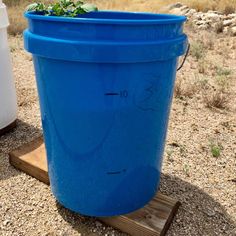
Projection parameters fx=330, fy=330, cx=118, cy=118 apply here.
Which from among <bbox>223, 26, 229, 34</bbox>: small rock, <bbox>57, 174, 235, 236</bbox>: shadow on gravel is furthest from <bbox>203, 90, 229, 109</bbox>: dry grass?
<bbox>223, 26, 229, 34</bbox>: small rock

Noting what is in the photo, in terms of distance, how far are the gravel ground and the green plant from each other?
1171 millimetres

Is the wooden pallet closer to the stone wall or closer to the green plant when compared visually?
the green plant

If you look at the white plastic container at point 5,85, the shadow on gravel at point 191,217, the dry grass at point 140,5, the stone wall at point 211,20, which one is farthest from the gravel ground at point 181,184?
the dry grass at point 140,5

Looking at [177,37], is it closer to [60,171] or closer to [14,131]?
[60,171]

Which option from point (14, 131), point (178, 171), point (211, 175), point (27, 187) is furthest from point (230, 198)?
point (14, 131)

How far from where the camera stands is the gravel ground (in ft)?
6.43

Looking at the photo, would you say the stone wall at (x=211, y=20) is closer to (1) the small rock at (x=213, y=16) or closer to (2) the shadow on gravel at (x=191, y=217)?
(1) the small rock at (x=213, y=16)

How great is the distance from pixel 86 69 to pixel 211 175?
153 centimetres

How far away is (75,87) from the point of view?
56.1 inches

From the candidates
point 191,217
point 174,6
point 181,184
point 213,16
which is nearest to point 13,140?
point 181,184

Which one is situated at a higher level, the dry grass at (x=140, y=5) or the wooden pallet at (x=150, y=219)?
the wooden pallet at (x=150, y=219)

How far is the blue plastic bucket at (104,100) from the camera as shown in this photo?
1.32 metres

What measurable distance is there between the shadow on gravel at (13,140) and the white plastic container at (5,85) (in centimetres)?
8

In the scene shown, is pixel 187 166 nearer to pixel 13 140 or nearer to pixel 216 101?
pixel 216 101
